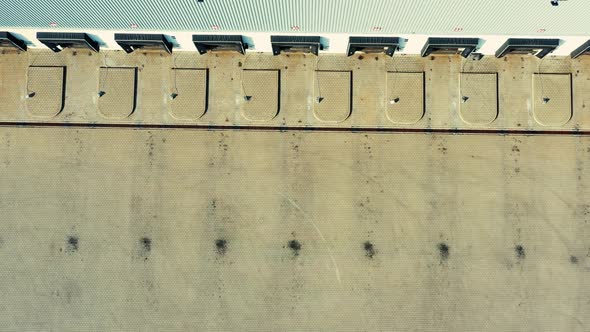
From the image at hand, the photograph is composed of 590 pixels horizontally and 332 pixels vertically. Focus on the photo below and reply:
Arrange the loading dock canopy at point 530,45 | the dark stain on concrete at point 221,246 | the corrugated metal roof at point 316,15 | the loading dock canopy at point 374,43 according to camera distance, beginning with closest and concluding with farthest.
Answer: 1. the corrugated metal roof at point 316,15
2. the loading dock canopy at point 530,45
3. the loading dock canopy at point 374,43
4. the dark stain on concrete at point 221,246

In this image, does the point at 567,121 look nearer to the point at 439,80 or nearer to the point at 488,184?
the point at 488,184

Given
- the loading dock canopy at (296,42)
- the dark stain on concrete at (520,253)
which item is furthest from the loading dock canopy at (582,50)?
the loading dock canopy at (296,42)

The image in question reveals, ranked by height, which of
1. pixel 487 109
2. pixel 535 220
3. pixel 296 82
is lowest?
pixel 535 220

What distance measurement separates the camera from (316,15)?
61.7 feet

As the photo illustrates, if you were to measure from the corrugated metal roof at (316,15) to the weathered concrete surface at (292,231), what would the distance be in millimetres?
5581

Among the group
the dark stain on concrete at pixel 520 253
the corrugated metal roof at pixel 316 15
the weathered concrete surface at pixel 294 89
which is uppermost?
the corrugated metal roof at pixel 316 15

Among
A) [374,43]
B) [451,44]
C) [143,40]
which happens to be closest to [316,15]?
[374,43]

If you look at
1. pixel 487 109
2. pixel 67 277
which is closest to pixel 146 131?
pixel 67 277

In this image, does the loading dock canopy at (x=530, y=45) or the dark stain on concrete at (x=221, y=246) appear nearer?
the loading dock canopy at (x=530, y=45)

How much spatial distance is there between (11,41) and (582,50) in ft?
97.2

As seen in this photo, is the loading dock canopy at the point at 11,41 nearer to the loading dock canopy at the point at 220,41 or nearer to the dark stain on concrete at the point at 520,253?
the loading dock canopy at the point at 220,41

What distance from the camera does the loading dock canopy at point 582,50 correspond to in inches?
814

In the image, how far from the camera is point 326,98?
875 inches

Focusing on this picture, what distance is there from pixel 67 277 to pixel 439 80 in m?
22.8
